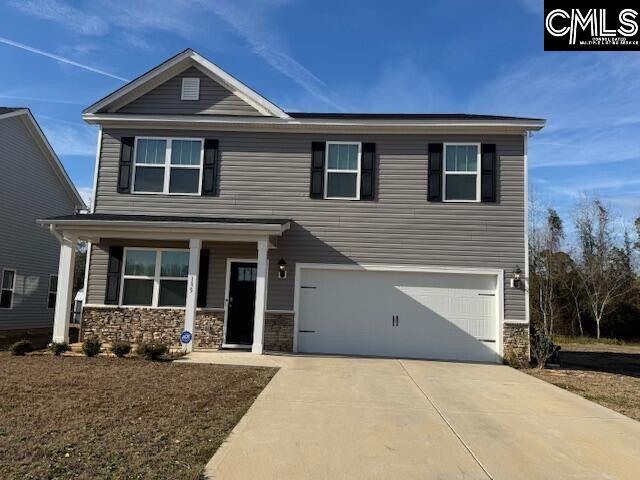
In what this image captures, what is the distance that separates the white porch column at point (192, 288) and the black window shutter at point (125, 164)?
8.73 feet

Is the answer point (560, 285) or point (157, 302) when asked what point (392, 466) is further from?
point (560, 285)

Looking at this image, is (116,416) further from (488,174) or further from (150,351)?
(488,174)

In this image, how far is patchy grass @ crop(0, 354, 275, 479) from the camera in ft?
13.8

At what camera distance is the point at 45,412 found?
5758 mm

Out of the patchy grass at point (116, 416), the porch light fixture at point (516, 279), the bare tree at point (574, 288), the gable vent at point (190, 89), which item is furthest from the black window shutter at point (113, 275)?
the bare tree at point (574, 288)

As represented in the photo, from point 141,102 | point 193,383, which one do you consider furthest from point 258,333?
point 141,102

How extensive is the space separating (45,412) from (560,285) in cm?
2380

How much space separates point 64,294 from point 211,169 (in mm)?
4404

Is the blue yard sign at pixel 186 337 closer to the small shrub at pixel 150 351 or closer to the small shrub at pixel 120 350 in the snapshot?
the small shrub at pixel 150 351

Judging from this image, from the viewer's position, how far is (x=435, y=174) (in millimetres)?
12477

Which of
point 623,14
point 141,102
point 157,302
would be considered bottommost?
point 157,302

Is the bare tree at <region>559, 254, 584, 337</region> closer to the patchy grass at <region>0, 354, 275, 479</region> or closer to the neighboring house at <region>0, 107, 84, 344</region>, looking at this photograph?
the patchy grass at <region>0, 354, 275, 479</region>

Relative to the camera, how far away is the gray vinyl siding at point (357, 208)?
1226 centimetres

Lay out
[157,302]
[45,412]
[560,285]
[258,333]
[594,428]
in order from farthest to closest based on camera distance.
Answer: [560,285] < [157,302] < [258,333] < [594,428] < [45,412]
